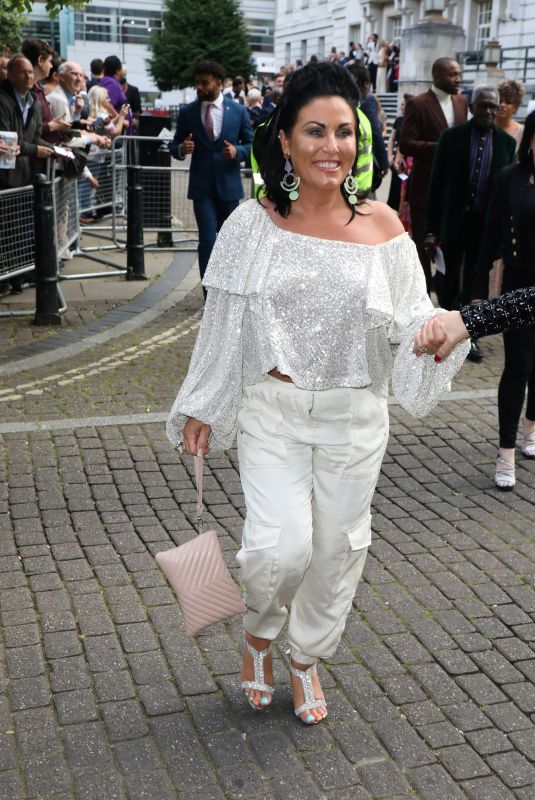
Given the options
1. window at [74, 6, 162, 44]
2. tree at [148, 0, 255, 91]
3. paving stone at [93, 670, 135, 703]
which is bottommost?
paving stone at [93, 670, 135, 703]

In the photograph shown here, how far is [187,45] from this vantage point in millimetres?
75312

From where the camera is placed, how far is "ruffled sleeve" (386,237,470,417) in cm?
306

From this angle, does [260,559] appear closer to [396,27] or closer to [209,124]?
[209,124]

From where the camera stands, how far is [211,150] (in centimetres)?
894

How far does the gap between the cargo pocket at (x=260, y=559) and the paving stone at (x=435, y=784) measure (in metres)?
0.71

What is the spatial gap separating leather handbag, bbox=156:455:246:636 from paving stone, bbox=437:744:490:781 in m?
0.80

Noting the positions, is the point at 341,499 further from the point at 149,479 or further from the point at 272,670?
the point at 149,479

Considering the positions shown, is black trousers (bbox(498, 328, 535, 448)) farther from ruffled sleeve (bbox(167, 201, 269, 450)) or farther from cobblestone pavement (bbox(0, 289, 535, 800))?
ruffled sleeve (bbox(167, 201, 269, 450))

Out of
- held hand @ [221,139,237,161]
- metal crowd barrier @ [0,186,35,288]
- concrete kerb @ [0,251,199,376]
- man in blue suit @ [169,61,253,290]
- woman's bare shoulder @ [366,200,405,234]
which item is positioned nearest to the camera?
woman's bare shoulder @ [366,200,405,234]

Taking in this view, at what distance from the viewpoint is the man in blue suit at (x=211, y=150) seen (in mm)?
8891

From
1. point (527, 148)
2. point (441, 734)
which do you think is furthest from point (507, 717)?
point (527, 148)

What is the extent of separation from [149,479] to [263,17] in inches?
4221

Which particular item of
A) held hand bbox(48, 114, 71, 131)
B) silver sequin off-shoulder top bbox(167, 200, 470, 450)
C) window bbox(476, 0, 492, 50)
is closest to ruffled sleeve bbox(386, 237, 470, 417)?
silver sequin off-shoulder top bbox(167, 200, 470, 450)

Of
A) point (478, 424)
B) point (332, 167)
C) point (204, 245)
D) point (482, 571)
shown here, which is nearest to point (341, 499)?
point (332, 167)
